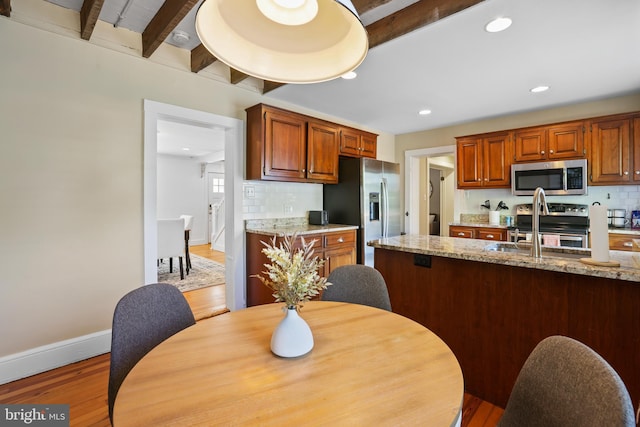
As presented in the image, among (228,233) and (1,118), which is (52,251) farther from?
(228,233)

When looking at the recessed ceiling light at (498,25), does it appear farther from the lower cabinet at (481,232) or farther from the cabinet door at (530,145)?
the lower cabinet at (481,232)

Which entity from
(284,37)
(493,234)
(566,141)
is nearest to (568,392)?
(284,37)

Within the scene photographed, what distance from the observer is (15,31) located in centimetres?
204

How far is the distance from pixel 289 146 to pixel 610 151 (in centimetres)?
364

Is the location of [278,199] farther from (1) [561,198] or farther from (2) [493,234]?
(1) [561,198]

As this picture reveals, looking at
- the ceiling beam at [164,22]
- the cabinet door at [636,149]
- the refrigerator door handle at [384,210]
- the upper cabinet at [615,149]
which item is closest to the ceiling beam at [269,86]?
the ceiling beam at [164,22]

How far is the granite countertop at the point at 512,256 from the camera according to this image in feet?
4.60

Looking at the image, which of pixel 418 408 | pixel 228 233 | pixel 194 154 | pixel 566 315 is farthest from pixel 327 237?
pixel 194 154

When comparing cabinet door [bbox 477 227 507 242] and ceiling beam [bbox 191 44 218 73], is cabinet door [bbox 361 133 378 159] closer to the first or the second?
cabinet door [bbox 477 227 507 242]

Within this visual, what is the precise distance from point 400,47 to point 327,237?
1.95 metres

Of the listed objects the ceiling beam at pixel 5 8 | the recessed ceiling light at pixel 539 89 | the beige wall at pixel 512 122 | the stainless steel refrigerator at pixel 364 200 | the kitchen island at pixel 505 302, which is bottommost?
the kitchen island at pixel 505 302

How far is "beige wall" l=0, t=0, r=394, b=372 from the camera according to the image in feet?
6.71

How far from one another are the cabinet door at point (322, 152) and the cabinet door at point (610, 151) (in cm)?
301

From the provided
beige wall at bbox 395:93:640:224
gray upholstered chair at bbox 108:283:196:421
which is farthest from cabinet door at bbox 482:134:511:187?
gray upholstered chair at bbox 108:283:196:421
